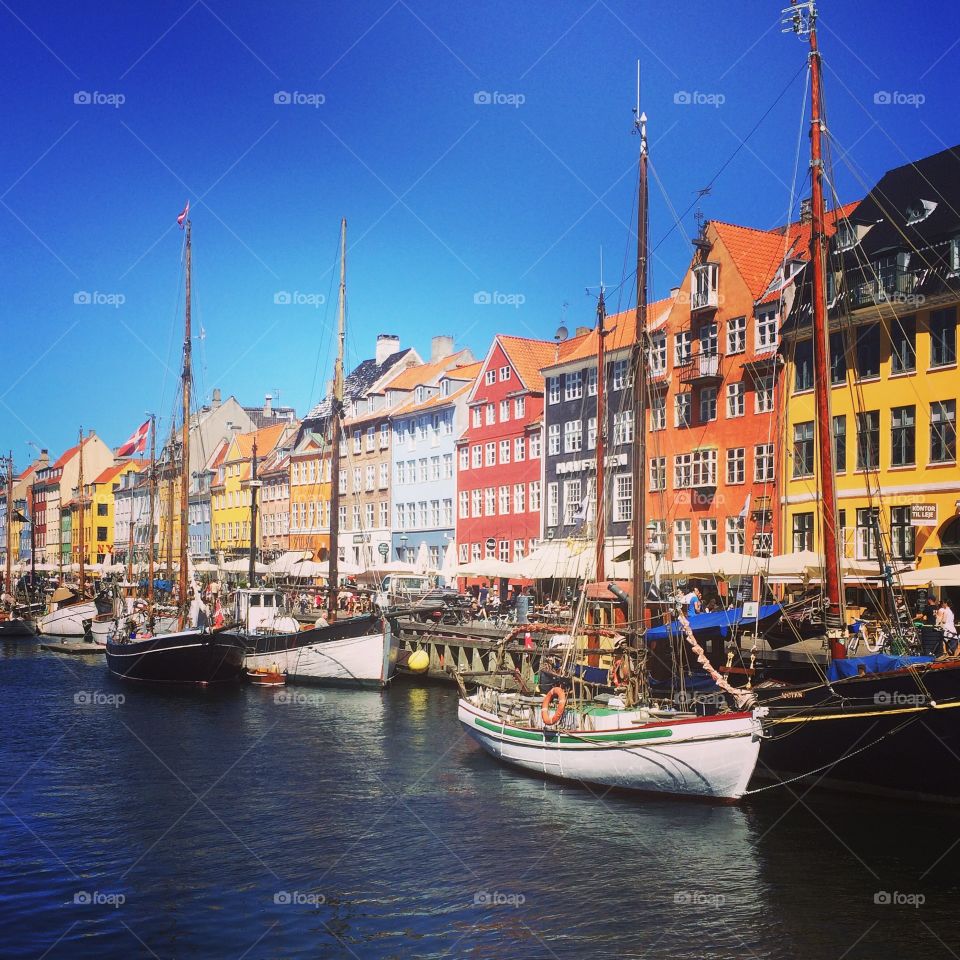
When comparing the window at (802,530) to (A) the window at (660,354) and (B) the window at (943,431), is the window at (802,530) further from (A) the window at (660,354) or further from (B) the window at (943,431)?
(A) the window at (660,354)

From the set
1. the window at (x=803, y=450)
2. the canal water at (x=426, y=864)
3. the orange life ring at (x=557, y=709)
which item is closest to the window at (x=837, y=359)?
the window at (x=803, y=450)

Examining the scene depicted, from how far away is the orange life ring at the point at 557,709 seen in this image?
26312 millimetres

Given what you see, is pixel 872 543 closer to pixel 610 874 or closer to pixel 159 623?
pixel 610 874

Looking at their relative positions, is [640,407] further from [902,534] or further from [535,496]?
[535,496]

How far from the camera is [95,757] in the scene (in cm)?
2998

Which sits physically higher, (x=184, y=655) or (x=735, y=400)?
(x=735, y=400)

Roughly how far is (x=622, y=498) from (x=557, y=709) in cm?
3339

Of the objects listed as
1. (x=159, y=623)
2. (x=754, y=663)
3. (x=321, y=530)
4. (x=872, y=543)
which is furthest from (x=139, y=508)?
(x=754, y=663)

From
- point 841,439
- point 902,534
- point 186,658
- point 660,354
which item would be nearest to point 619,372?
point 660,354

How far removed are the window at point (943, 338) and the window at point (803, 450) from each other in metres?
6.27

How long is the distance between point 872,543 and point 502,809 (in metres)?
24.4

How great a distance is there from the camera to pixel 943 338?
138 ft

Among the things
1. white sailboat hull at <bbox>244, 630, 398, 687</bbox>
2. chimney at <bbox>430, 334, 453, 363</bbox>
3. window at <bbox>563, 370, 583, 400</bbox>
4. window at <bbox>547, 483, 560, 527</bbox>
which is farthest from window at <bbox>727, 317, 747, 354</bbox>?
chimney at <bbox>430, 334, 453, 363</bbox>

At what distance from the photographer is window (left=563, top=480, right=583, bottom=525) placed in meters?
62.8
